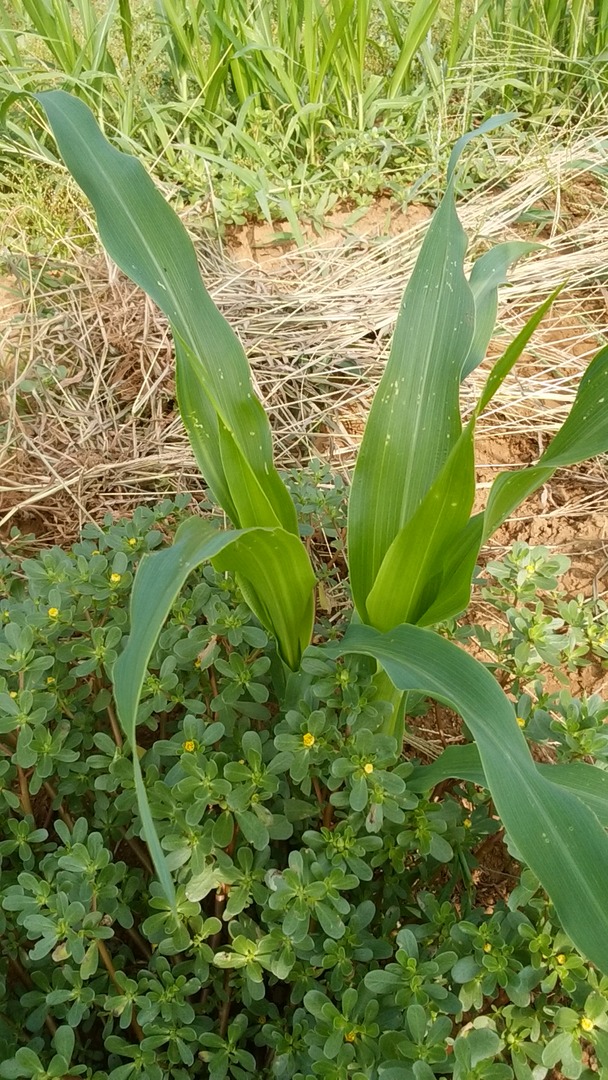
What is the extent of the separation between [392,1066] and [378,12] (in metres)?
3.45

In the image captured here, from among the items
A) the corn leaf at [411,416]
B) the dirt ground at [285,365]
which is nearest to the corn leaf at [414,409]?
the corn leaf at [411,416]

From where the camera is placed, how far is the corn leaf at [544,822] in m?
0.53

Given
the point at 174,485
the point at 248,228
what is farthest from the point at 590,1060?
the point at 248,228

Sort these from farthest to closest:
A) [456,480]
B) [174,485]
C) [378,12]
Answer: [378,12]
[174,485]
[456,480]

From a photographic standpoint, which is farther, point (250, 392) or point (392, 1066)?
point (250, 392)

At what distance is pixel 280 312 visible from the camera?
1865mm

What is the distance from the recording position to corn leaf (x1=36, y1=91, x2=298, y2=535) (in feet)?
2.65

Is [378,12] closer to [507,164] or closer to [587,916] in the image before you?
[507,164]

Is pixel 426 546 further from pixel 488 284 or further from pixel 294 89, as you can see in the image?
pixel 294 89

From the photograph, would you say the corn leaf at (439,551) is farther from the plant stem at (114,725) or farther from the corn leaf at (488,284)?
the plant stem at (114,725)

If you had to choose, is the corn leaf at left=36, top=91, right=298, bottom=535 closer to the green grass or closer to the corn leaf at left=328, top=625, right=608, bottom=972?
the corn leaf at left=328, top=625, right=608, bottom=972

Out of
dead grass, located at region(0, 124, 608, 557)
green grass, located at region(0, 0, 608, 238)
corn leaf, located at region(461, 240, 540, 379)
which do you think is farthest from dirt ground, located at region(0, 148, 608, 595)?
corn leaf, located at region(461, 240, 540, 379)

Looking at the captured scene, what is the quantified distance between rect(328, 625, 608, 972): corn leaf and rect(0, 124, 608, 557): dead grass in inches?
41.2

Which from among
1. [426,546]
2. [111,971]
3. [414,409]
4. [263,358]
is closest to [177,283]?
[414,409]
